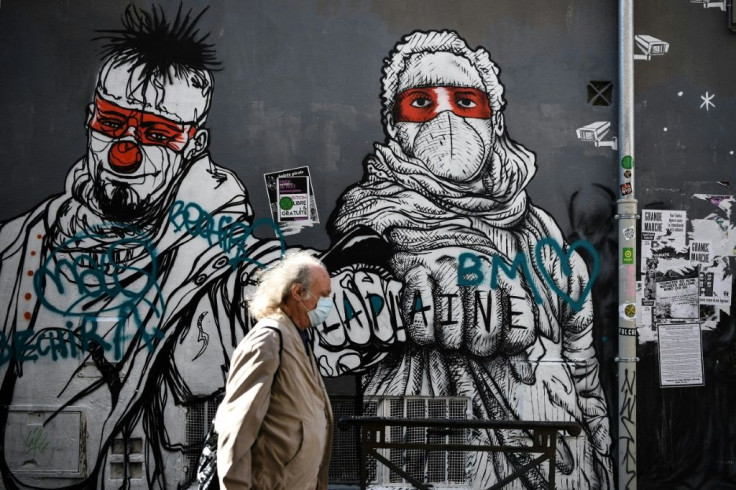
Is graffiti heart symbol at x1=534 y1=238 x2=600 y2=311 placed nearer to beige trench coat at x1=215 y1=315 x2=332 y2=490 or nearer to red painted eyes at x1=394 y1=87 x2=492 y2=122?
red painted eyes at x1=394 y1=87 x2=492 y2=122

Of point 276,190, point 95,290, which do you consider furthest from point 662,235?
point 95,290

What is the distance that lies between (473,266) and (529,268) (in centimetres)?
44

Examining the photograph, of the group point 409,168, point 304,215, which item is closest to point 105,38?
point 304,215

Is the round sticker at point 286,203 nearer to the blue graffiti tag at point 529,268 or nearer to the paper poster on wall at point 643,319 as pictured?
the blue graffiti tag at point 529,268

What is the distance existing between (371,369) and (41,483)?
271 centimetres

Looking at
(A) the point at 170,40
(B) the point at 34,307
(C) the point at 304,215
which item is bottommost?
(B) the point at 34,307

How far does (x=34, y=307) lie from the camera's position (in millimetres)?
6020

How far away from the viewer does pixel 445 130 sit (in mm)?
6055

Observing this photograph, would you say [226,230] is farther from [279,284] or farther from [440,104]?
[279,284]

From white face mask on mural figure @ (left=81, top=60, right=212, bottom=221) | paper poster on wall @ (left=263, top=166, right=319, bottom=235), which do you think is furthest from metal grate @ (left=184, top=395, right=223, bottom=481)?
white face mask on mural figure @ (left=81, top=60, right=212, bottom=221)

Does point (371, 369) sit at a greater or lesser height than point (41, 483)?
greater

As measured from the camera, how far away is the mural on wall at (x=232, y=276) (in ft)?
19.4

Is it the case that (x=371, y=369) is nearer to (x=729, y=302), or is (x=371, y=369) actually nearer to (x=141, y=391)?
(x=141, y=391)

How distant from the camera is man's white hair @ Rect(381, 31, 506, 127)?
6.07 m
